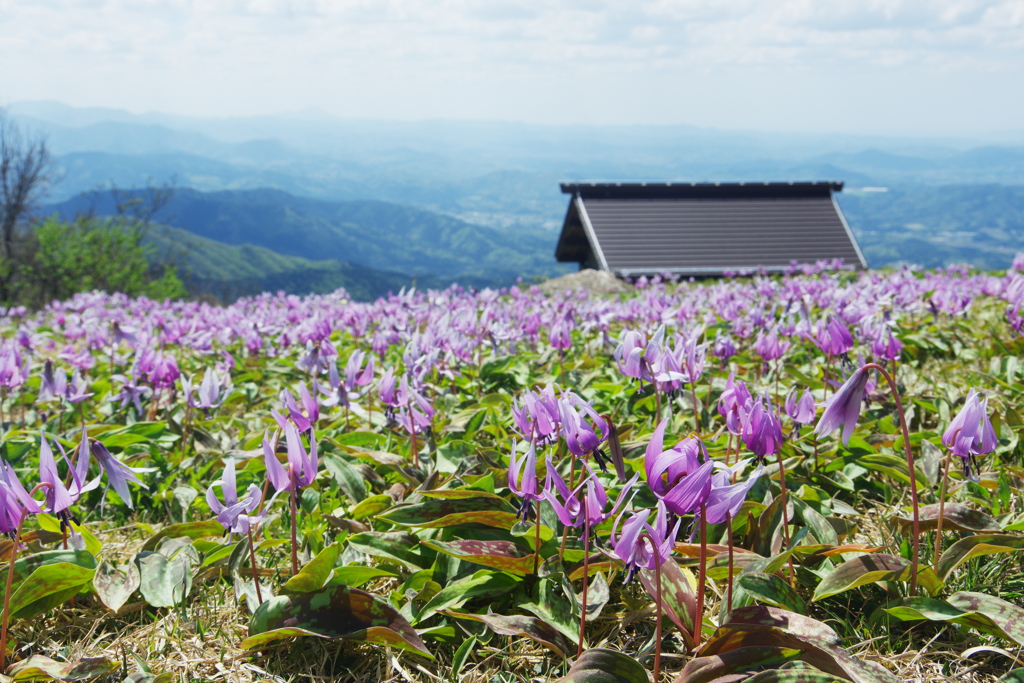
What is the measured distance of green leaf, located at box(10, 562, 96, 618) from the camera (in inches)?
70.3

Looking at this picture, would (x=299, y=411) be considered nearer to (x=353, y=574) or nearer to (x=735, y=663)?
(x=353, y=574)

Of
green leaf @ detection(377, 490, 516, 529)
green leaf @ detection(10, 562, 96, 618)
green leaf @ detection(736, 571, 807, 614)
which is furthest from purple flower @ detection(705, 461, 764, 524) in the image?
green leaf @ detection(10, 562, 96, 618)

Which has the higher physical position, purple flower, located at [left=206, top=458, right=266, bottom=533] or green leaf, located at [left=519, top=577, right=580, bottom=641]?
purple flower, located at [left=206, top=458, right=266, bottom=533]

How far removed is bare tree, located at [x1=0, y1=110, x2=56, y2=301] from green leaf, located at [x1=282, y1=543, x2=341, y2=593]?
36814mm

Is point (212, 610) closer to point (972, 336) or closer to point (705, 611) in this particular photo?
point (705, 611)

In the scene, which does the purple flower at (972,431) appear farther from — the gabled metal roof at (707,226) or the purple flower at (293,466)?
the gabled metal roof at (707,226)

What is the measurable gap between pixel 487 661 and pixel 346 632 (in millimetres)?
371

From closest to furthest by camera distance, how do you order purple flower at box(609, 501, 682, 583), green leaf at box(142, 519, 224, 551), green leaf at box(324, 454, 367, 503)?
1. purple flower at box(609, 501, 682, 583)
2. green leaf at box(142, 519, 224, 551)
3. green leaf at box(324, 454, 367, 503)

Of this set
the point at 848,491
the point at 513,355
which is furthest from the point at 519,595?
the point at 513,355

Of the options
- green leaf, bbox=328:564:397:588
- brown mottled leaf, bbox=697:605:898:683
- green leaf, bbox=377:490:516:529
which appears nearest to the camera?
brown mottled leaf, bbox=697:605:898:683

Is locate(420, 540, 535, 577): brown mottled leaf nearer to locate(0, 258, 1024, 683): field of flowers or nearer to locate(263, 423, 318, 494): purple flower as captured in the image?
locate(0, 258, 1024, 683): field of flowers

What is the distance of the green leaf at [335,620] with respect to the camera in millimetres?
1651

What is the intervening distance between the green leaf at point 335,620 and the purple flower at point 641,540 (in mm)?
618

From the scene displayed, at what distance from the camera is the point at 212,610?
2.05 m
